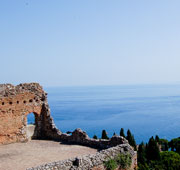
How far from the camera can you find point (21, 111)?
17.0 metres

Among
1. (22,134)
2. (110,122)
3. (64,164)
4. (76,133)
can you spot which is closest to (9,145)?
(22,134)

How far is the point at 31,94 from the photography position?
17641 mm

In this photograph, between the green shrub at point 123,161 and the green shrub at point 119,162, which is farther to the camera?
the green shrub at point 123,161

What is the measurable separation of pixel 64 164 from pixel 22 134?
298 inches

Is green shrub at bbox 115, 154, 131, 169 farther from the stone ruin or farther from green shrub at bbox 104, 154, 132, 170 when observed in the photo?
the stone ruin

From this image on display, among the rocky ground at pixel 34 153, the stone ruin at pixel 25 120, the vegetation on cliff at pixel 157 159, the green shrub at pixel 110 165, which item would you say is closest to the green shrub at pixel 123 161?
the green shrub at pixel 110 165

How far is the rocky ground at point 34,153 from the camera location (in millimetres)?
11918

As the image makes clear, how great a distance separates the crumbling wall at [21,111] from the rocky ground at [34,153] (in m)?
0.88

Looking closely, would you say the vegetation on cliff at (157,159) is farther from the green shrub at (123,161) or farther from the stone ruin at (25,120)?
the green shrub at (123,161)

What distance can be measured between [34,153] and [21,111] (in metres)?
4.08

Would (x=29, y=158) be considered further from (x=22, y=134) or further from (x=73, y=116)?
(x=73, y=116)

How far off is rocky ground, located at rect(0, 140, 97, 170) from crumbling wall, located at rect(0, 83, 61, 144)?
878mm

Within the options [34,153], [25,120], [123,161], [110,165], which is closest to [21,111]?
[25,120]

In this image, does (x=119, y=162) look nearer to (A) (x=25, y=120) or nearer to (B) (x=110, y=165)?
(B) (x=110, y=165)
